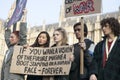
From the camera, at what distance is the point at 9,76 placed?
6.36 metres

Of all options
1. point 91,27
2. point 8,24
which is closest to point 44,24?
point 91,27

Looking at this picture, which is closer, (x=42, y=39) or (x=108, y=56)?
(x=108, y=56)

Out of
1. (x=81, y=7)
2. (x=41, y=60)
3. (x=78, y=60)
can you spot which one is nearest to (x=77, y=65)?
(x=78, y=60)

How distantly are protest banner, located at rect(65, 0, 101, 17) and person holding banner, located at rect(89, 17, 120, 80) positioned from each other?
522 mm

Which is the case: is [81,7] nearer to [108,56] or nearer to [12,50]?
[108,56]

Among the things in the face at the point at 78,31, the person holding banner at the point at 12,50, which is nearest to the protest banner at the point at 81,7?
the face at the point at 78,31

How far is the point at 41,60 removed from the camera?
20.8 ft

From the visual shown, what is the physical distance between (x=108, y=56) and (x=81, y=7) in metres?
1.35

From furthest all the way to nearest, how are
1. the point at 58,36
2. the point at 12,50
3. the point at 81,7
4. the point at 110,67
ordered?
the point at 12,50 < the point at 81,7 < the point at 58,36 < the point at 110,67

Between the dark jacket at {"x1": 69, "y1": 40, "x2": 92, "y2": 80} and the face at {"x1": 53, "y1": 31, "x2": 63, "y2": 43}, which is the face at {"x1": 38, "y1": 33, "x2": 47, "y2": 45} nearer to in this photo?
the face at {"x1": 53, "y1": 31, "x2": 63, "y2": 43}

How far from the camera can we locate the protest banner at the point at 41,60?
6027mm

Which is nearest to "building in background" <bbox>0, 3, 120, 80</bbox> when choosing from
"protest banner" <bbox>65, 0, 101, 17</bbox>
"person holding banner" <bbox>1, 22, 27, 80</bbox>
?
"person holding banner" <bbox>1, 22, 27, 80</bbox>

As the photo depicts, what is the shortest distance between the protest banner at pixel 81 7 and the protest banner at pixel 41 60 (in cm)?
73

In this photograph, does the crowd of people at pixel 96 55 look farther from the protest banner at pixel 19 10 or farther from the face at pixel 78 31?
the protest banner at pixel 19 10
